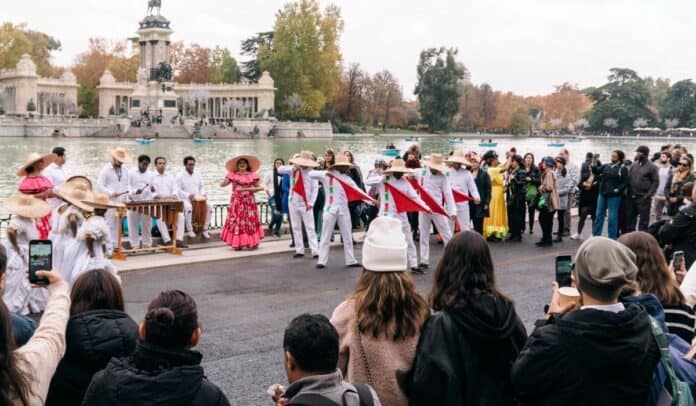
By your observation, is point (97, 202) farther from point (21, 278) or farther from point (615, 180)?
point (615, 180)

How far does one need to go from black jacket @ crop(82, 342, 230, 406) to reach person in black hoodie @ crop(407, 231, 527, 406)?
105 centimetres

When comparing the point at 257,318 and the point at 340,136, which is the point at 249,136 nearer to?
the point at 340,136

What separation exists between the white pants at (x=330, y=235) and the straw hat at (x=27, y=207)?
4.55 meters

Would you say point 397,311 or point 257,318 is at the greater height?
point 397,311

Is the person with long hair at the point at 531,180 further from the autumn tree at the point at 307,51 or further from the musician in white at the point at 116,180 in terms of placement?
the autumn tree at the point at 307,51

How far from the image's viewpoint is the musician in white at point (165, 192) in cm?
1413

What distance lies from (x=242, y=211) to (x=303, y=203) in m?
1.27

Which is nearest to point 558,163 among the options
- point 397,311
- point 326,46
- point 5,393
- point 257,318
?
point 257,318

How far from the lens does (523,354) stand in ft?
12.1

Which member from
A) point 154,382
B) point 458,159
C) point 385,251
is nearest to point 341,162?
point 458,159

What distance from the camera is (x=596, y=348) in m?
3.52

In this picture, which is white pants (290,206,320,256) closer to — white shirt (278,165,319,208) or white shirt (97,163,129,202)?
white shirt (278,165,319,208)

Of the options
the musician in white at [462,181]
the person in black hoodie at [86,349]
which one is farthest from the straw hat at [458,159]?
the person in black hoodie at [86,349]

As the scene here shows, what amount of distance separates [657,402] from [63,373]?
2.88 metres
